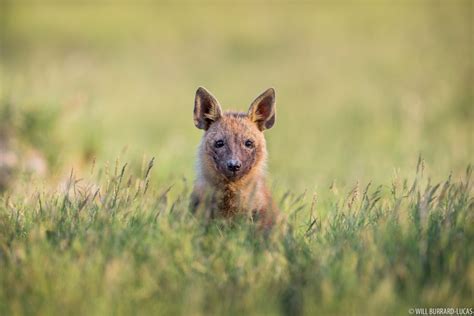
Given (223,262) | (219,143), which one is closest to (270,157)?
(219,143)

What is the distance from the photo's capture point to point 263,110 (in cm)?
700

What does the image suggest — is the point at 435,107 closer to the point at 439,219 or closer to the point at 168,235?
the point at 439,219

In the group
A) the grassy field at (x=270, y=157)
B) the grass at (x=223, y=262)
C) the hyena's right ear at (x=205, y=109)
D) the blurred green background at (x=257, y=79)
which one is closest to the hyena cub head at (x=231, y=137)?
the hyena's right ear at (x=205, y=109)

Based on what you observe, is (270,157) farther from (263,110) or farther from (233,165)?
(233,165)

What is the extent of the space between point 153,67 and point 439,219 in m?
15.2

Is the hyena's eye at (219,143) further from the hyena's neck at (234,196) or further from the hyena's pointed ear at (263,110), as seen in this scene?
the hyena's pointed ear at (263,110)

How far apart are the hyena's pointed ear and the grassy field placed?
2.47ft

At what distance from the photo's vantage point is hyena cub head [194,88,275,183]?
6410 mm

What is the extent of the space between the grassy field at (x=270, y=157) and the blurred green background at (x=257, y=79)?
0.06 meters

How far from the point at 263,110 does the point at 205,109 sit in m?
0.54

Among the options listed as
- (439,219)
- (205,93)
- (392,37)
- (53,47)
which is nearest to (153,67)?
(53,47)

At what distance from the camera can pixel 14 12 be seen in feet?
81.4

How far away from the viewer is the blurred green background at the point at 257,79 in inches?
416

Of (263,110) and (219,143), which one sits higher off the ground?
(263,110)
